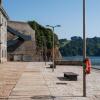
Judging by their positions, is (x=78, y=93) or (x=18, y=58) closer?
(x=78, y=93)

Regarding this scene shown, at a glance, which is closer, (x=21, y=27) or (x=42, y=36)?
(x=21, y=27)

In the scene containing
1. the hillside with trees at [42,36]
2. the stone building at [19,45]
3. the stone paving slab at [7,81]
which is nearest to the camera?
the stone paving slab at [7,81]

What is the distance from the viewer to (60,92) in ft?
64.1

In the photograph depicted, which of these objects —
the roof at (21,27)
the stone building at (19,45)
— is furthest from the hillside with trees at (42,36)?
the stone building at (19,45)

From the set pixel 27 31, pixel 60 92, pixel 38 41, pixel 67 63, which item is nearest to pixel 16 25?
pixel 27 31

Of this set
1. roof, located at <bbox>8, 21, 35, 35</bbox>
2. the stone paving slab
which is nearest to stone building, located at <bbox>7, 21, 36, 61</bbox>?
roof, located at <bbox>8, 21, 35, 35</bbox>

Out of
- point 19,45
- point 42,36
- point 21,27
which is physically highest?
point 21,27

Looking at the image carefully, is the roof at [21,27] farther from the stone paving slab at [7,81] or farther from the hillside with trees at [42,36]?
the stone paving slab at [7,81]

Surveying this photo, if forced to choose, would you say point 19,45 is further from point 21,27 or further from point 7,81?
point 7,81

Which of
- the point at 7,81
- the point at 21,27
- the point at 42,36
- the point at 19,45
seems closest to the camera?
the point at 7,81

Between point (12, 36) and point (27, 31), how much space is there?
907 cm

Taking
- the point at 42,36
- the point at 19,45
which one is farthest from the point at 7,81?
the point at 42,36

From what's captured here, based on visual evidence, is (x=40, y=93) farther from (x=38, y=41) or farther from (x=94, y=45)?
(x=94, y=45)

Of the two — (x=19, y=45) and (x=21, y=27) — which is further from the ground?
(x=21, y=27)
